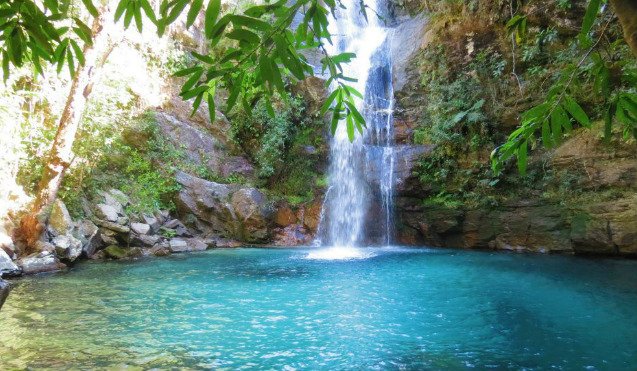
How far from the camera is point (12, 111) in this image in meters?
7.66

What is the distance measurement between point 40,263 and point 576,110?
8.44m

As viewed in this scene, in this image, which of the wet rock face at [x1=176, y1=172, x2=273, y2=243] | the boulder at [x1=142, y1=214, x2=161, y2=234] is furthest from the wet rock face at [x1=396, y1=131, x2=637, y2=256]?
the boulder at [x1=142, y1=214, x2=161, y2=234]

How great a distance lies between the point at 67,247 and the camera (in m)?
7.72

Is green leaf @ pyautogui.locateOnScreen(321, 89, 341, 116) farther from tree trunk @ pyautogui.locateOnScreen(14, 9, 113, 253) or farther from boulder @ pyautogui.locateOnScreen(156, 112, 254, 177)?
boulder @ pyautogui.locateOnScreen(156, 112, 254, 177)

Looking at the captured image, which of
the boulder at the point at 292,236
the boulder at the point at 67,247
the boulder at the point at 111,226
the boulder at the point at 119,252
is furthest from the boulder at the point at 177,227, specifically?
the boulder at the point at 67,247

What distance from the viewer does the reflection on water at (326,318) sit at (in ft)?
11.2

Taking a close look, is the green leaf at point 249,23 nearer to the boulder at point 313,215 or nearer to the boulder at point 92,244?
the boulder at point 92,244

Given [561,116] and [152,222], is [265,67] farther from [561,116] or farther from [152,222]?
[152,222]

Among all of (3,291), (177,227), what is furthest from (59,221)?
(3,291)

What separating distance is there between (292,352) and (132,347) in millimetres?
1501

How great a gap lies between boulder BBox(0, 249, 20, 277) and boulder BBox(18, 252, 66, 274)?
0.25 metres

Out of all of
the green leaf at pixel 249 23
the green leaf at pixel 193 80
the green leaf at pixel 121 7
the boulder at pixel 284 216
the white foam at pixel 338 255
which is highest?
the green leaf at pixel 121 7

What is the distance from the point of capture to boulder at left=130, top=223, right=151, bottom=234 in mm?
9961

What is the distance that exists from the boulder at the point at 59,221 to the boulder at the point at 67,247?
209 millimetres
